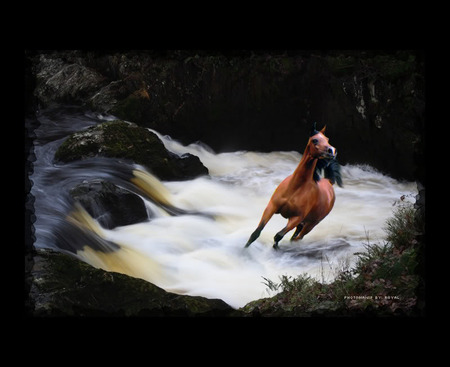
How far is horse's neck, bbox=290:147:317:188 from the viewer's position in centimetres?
824

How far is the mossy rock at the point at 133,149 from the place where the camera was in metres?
8.98

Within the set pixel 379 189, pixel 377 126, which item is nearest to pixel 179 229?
pixel 379 189

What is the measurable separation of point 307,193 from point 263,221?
1.93 ft

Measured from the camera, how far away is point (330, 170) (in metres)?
8.31

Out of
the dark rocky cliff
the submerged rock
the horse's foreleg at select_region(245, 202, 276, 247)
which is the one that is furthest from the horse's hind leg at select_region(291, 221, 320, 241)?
the submerged rock

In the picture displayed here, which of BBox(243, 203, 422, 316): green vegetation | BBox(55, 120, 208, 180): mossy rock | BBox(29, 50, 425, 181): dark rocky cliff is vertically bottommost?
BBox(243, 203, 422, 316): green vegetation

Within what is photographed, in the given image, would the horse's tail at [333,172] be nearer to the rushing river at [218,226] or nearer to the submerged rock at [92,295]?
the rushing river at [218,226]

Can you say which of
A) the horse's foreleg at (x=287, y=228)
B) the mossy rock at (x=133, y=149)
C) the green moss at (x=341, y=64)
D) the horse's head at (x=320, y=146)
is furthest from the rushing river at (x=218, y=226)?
the green moss at (x=341, y=64)

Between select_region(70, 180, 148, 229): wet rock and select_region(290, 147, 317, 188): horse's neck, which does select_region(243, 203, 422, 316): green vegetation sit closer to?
select_region(290, 147, 317, 188): horse's neck

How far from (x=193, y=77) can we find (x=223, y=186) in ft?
4.43

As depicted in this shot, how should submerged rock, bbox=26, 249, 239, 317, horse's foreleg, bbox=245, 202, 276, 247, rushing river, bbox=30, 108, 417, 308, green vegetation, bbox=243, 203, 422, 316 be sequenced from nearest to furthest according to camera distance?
submerged rock, bbox=26, 249, 239, 317, green vegetation, bbox=243, 203, 422, 316, rushing river, bbox=30, 108, 417, 308, horse's foreleg, bbox=245, 202, 276, 247

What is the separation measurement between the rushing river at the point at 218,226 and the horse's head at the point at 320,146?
0.27m

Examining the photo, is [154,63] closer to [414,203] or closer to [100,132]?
[100,132]

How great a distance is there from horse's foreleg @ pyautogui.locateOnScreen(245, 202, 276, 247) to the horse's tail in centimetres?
73
